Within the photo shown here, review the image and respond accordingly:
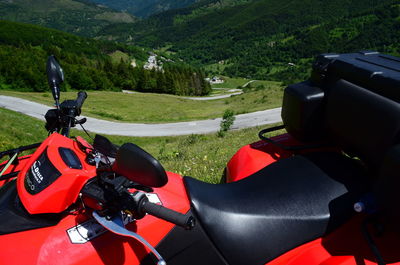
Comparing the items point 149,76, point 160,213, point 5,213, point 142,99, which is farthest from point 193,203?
point 149,76

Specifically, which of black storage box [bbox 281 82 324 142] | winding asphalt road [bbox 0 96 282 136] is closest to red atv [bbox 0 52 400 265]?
black storage box [bbox 281 82 324 142]

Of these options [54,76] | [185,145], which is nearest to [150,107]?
[185,145]

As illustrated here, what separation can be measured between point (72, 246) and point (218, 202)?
1.11 meters

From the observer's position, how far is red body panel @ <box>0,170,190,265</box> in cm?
181

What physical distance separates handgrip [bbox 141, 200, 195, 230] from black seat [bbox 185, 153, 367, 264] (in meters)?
0.54

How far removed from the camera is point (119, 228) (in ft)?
6.07

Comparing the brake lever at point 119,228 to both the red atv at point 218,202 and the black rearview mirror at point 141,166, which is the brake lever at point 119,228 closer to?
the red atv at point 218,202

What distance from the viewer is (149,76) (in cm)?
8650

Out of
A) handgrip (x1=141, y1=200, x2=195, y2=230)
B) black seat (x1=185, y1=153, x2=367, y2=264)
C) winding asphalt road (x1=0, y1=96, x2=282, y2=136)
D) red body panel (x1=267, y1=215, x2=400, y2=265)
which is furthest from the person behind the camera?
winding asphalt road (x1=0, y1=96, x2=282, y2=136)

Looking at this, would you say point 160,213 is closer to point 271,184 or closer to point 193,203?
point 193,203

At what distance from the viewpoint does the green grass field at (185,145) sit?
664 cm

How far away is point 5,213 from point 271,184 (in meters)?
2.05

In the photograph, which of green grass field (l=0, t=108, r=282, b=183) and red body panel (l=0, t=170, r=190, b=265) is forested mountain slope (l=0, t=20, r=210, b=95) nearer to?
green grass field (l=0, t=108, r=282, b=183)

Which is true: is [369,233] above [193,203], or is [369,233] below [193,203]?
below
